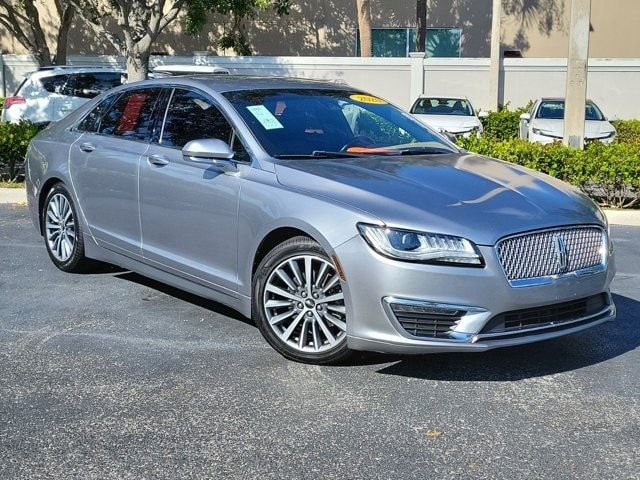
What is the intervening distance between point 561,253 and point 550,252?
0.28ft

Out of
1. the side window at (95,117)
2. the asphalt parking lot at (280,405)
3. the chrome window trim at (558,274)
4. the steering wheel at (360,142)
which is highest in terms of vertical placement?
the side window at (95,117)

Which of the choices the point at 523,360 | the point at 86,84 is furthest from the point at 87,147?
the point at 86,84

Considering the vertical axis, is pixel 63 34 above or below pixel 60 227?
above

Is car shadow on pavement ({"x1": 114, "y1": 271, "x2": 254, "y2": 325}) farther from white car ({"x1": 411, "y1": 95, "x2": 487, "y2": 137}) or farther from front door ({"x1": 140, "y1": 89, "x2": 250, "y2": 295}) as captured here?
white car ({"x1": 411, "y1": 95, "x2": 487, "y2": 137})

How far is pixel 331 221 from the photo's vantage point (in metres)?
4.63

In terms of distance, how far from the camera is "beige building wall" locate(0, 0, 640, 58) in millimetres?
27000

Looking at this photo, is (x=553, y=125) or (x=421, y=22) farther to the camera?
(x=421, y=22)

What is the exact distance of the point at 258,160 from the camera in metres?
5.22

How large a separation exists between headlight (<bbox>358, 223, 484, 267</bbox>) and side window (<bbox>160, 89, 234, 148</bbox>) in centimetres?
152

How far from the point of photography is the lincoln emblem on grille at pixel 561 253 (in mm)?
4652

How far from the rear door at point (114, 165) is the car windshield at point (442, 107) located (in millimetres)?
13693

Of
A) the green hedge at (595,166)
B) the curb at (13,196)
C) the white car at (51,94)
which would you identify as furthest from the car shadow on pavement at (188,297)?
the white car at (51,94)

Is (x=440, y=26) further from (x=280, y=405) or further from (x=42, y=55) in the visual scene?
(x=280, y=405)

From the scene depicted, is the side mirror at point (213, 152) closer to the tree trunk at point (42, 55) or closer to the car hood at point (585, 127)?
the car hood at point (585, 127)
